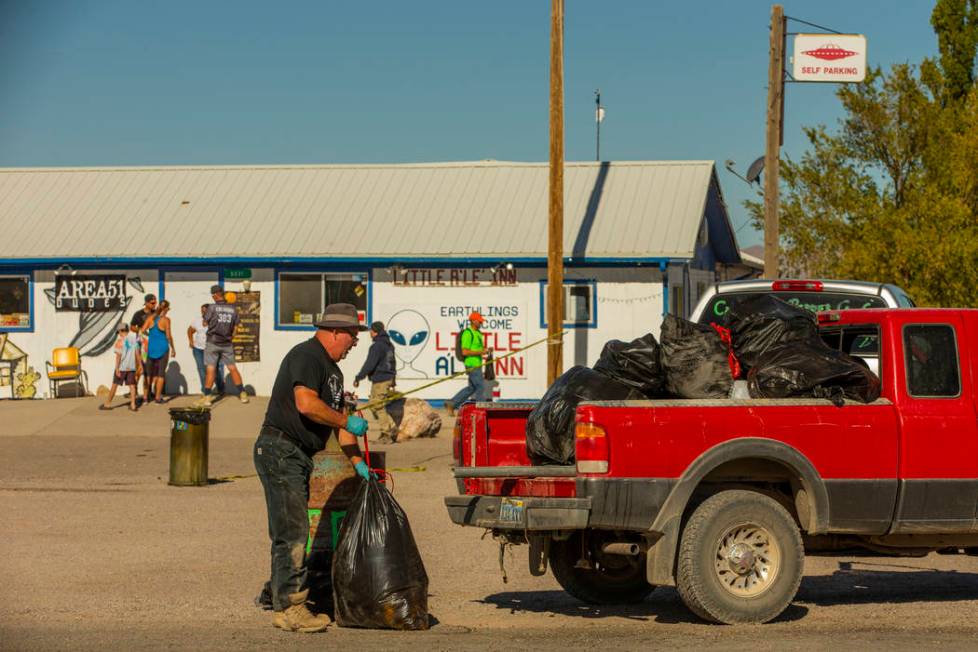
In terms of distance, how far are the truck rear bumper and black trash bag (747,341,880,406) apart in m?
1.39

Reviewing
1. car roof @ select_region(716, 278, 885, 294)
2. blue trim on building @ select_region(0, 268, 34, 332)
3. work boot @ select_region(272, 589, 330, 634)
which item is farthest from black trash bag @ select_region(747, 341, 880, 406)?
blue trim on building @ select_region(0, 268, 34, 332)

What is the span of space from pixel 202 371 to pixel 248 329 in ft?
3.75

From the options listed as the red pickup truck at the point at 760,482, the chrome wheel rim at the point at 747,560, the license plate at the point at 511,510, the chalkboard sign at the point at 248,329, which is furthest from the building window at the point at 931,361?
the chalkboard sign at the point at 248,329

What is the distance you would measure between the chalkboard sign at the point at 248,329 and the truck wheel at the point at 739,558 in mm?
18884

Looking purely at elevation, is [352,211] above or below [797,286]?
above

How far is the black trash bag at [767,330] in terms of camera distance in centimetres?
893

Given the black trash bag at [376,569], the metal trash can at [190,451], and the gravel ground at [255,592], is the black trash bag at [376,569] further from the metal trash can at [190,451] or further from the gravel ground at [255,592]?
the metal trash can at [190,451]

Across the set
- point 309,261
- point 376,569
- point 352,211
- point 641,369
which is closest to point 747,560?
point 641,369

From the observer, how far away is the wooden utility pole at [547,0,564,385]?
68.9ft

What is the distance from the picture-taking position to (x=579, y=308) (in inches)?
1013

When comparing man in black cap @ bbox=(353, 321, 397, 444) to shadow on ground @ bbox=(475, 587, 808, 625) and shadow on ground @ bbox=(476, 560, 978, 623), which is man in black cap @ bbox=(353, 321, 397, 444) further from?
shadow on ground @ bbox=(475, 587, 808, 625)

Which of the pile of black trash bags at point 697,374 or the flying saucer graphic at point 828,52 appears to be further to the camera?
the flying saucer graphic at point 828,52

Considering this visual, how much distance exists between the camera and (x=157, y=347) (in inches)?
965

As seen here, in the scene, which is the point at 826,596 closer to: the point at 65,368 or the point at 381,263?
the point at 381,263
